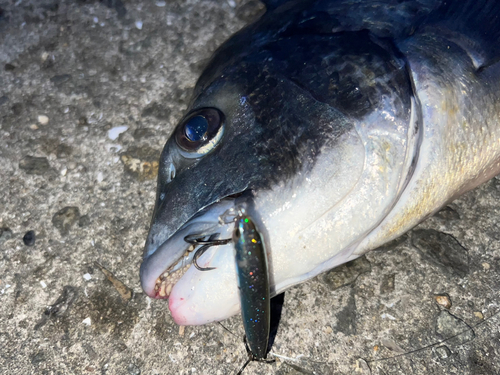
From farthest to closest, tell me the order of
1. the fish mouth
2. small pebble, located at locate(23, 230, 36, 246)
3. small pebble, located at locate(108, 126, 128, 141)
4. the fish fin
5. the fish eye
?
small pebble, located at locate(108, 126, 128, 141) → small pebble, located at locate(23, 230, 36, 246) → the fish fin → the fish eye → the fish mouth

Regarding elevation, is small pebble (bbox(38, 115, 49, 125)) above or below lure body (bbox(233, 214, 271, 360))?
above

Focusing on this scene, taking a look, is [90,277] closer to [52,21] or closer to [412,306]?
[412,306]

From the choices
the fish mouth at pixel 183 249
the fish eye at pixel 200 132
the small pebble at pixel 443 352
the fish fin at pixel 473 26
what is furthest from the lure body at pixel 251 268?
the fish fin at pixel 473 26

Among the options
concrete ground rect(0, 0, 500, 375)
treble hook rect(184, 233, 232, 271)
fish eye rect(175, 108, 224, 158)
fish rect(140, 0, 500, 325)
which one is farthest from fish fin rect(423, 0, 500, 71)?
treble hook rect(184, 233, 232, 271)

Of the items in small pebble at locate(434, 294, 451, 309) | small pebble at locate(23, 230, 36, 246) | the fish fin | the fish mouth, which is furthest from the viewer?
small pebble at locate(23, 230, 36, 246)

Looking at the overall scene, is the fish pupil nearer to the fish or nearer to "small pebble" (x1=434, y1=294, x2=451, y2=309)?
the fish

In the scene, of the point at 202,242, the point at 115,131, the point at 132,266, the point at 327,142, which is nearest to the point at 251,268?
the point at 202,242

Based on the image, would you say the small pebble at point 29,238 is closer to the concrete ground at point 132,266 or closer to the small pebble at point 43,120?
the concrete ground at point 132,266

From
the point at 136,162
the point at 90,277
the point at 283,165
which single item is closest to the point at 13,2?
the point at 136,162
